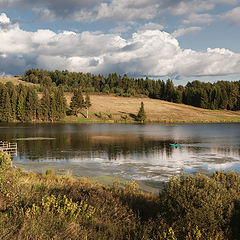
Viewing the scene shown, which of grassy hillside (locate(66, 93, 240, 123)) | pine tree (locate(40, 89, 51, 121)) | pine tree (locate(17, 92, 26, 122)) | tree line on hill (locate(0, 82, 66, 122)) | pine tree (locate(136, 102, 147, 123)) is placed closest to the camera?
tree line on hill (locate(0, 82, 66, 122))

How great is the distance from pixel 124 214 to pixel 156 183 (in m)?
12.5

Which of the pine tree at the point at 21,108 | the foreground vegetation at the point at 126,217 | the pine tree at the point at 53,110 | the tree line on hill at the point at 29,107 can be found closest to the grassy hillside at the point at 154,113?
the pine tree at the point at 53,110

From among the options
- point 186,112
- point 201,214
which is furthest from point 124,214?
point 186,112

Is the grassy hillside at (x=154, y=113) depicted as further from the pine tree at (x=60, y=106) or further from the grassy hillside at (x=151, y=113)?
the pine tree at (x=60, y=106)

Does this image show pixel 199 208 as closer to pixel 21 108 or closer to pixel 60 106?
pixel 60 106

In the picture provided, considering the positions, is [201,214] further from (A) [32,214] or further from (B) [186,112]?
(B) [186,112]

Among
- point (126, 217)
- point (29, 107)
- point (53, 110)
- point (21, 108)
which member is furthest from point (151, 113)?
point (126, 217)

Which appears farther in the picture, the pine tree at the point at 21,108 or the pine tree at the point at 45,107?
the pine tree at the point at 45,107

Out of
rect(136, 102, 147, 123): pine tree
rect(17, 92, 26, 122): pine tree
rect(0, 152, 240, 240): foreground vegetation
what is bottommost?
rect(0, 152, 240, 240): foreground vegetation

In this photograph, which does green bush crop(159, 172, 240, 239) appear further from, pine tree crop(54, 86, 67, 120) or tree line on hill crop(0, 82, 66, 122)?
pine tree crop(54, 86, 67, 120)

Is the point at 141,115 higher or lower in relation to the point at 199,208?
higher

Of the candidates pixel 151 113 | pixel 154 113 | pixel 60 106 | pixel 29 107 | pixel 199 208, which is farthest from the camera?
pixel 154 113

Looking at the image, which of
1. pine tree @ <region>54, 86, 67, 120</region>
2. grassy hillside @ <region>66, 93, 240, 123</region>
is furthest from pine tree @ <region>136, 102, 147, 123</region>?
pine tree @ <region>54, 86, 67, 120</region>

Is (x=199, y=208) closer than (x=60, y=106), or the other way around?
(x=199, y=208)
